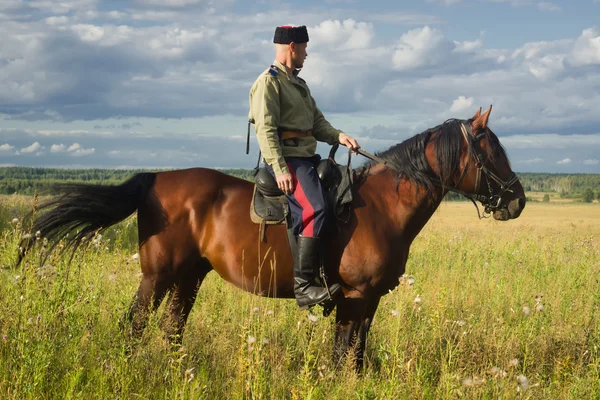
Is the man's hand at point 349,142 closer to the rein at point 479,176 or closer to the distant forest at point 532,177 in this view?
the rein at point 479,176

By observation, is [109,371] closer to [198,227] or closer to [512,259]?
[198,227]

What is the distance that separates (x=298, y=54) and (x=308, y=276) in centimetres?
209

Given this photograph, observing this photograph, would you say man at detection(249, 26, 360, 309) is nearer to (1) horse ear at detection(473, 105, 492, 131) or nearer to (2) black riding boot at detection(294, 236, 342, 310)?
(2) black riding boot at detection(294, 236, 342, 310)

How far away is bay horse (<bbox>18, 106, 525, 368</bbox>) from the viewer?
5016 mm

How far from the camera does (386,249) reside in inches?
195

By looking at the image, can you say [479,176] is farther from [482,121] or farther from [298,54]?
[298,54]

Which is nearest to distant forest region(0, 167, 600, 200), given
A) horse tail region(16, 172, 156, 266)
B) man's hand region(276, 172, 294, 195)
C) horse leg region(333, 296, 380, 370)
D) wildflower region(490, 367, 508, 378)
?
horse tail region(16, 172, 156, 266)

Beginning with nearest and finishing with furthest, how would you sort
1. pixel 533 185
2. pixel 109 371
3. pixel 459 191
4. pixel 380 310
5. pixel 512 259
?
pixel 109 371, pixel 459 191, pixel 380 310, pixel 512 259, pixel 533 185

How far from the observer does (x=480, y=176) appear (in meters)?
5.07

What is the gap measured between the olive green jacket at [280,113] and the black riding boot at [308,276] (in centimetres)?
69

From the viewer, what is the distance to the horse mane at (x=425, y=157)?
5.06 metres

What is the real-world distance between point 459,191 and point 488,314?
307cm

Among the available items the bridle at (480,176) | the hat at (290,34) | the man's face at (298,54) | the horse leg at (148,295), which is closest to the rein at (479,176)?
the bridle at (480,176)

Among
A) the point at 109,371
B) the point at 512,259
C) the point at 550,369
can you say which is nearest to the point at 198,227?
the point at 109,371
